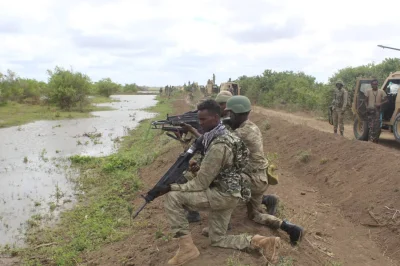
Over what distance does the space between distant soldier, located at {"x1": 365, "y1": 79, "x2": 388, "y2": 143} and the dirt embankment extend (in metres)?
0.99

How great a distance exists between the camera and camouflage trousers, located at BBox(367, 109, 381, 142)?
1003cm

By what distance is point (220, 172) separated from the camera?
12.7ft

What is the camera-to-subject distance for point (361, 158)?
849 cm

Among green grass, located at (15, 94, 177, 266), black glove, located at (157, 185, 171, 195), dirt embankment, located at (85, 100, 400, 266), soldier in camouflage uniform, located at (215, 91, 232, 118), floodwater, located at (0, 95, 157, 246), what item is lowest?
floodwater, located at (0, 95, 157, 246)

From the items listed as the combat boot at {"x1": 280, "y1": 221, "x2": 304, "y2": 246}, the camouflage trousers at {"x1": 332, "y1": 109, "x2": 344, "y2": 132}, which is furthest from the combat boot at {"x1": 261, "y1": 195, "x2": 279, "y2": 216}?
the camouflage trousers at {"x1": 332, "y1": 109, "x2": 344, "y2": 132}

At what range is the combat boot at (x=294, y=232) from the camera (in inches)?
178

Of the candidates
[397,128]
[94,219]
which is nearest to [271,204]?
[94,219]

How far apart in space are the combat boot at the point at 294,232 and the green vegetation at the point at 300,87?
44.8ft

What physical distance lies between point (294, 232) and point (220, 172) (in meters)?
1.37

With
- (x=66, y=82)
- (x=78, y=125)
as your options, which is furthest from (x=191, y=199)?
(x=66, y=82)

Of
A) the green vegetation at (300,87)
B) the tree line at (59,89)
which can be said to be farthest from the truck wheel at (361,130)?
the tree line at (59,89)

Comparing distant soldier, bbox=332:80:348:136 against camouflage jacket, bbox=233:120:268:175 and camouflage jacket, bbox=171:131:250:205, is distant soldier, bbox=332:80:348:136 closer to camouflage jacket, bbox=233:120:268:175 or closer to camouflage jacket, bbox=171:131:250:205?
camouflage jacket, bbox=233:120:268:175

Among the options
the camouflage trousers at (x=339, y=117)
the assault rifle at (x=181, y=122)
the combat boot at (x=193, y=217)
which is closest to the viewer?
the combat boot at (x=193, y=217)

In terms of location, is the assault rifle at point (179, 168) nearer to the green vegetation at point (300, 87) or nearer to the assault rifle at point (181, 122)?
the assault rifle at point (181, 122)
